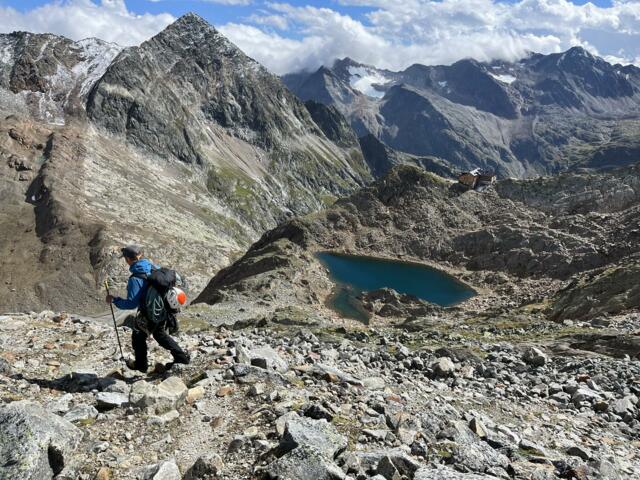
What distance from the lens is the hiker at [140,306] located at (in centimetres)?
1262

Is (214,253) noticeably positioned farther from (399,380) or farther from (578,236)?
(399,380)

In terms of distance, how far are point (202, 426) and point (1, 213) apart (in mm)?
145614

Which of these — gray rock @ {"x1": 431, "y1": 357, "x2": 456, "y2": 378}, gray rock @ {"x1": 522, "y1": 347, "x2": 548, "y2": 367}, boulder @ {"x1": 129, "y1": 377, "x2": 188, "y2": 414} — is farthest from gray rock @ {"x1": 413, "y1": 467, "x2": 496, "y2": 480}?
gray rock @ {"x1": 522, "y1": 347, "x2": 548, "y2": 367}

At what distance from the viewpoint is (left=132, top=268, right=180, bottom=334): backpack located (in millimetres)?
12562

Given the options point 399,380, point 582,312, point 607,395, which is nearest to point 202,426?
point 399,380

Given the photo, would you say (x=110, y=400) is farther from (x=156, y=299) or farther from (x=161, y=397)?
(x=156, y=299)

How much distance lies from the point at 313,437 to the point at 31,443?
463 cm

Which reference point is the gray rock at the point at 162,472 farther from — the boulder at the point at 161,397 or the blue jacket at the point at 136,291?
the blue jacket at the point at 136,291

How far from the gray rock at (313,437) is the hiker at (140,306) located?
17.0 feet

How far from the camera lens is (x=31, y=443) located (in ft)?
26.0

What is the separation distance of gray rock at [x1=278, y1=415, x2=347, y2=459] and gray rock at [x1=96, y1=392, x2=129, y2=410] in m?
4.16

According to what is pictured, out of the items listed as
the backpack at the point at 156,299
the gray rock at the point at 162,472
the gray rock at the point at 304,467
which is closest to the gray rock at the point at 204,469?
the gray rock at the point at 162,472

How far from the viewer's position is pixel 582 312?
47.5 m

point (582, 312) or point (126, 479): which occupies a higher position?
point (582, 312)
